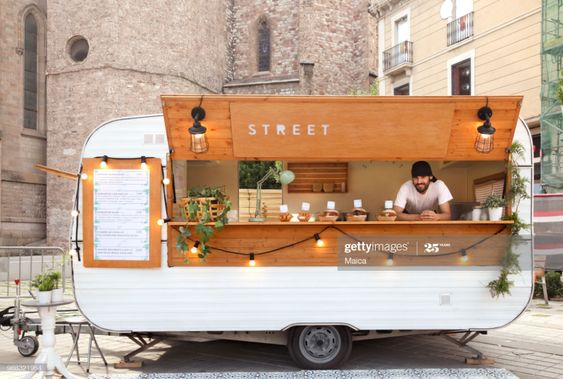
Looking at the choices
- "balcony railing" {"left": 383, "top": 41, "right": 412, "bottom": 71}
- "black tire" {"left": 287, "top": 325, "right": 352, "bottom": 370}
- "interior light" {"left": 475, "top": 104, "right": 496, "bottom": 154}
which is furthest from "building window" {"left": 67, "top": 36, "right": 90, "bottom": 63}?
"interior light" {"left": 475, "top": 104, "right": 496, "bottom": 154}

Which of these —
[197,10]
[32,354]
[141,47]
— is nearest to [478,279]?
[32,354]

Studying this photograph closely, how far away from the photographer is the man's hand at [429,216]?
6.43m

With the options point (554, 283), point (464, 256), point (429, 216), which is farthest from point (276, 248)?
point (554, 283)

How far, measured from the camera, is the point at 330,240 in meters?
6.29

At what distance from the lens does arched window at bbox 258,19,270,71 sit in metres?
32.3

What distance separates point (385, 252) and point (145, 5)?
879 inches

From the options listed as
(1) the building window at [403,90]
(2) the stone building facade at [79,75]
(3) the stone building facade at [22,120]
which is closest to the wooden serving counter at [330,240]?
(1) the building window at [403,90]

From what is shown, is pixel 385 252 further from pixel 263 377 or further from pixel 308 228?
pixel 263 377

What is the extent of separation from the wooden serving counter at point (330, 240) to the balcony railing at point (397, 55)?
18622 mm

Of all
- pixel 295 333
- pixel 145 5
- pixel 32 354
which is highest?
pixel 145 5

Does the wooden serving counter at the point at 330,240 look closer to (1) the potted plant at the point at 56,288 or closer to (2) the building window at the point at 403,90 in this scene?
(1) the potted plant at the point at 56,288

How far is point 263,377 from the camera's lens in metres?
5.88

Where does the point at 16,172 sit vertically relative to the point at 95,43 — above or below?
below

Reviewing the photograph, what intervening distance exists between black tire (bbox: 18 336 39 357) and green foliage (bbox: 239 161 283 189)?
3236 millimetres
